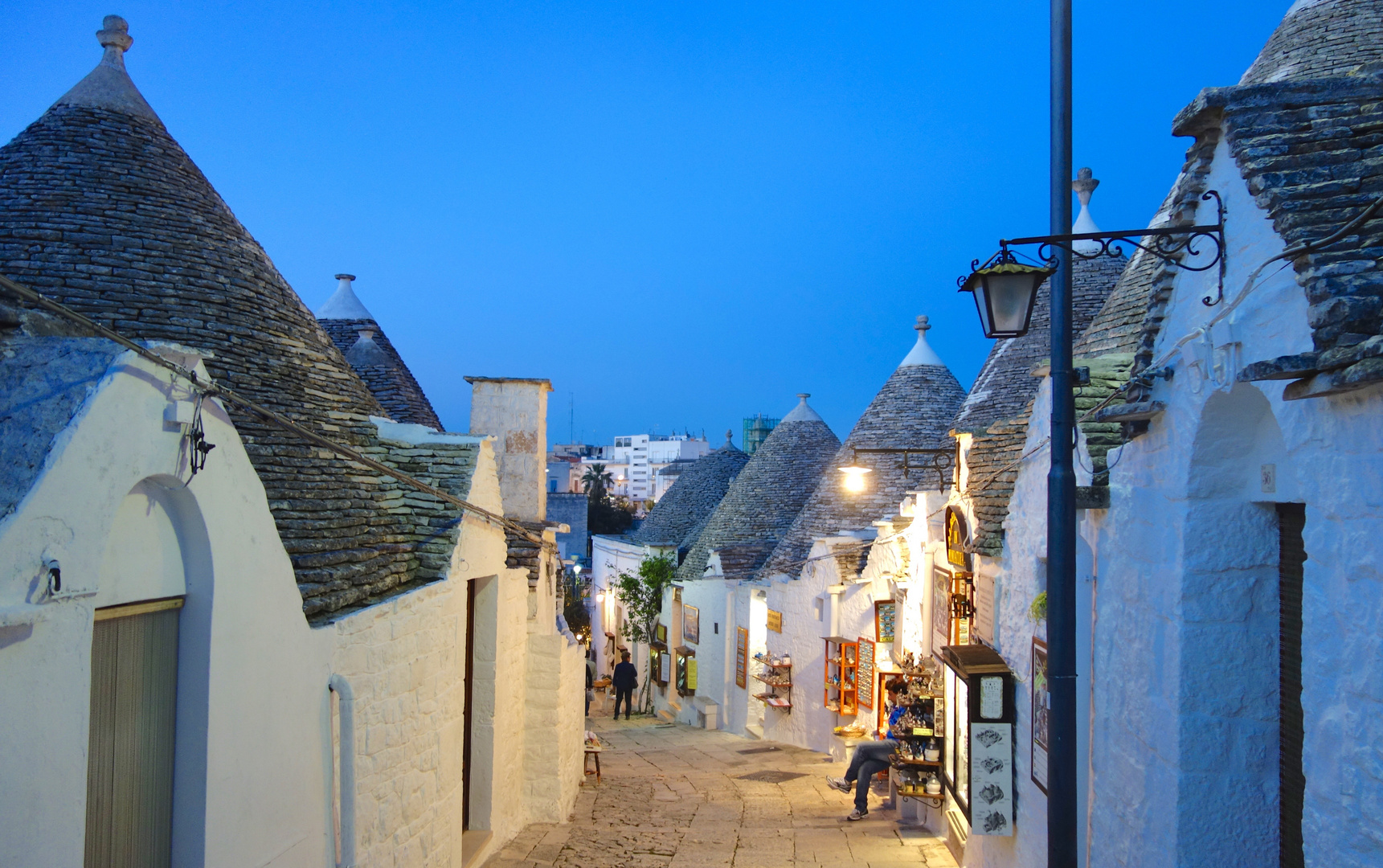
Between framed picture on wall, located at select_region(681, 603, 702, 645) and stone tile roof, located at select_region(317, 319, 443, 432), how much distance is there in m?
9.03

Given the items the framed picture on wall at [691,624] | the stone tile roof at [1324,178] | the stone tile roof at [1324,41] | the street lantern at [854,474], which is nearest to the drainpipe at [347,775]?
the stone tile roof at [1324,178]

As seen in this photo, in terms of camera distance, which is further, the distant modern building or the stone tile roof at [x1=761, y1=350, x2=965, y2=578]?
the distant modern building

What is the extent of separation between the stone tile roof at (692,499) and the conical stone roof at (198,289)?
17671 mm

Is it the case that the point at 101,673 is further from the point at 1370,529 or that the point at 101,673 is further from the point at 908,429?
the point at 908,429

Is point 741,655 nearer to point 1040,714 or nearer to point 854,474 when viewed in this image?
point 854,474

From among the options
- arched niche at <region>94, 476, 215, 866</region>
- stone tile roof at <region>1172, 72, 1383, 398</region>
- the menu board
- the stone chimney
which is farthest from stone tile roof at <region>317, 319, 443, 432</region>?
stone tile roof at <region>1172, 72, 1383, 398</region>

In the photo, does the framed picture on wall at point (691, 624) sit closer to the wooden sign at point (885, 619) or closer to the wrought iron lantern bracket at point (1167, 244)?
the wooden sign at point (885, 619)

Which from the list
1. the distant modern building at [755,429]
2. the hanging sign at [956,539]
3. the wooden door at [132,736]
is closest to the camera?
the wooden door at [132,736]

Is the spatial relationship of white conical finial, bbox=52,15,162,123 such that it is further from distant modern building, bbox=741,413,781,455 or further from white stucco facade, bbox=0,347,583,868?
distant modern building, bbox=741,413,781,455

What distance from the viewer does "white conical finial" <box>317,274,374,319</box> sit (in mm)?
13828

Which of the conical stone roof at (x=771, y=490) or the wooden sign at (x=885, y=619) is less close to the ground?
the conical stone roof at (x=771, y=490)

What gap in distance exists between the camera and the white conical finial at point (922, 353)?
750 inches

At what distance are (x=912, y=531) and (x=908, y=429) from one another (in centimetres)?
642

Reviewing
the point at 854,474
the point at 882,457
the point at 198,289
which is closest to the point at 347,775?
the point at 198,289
